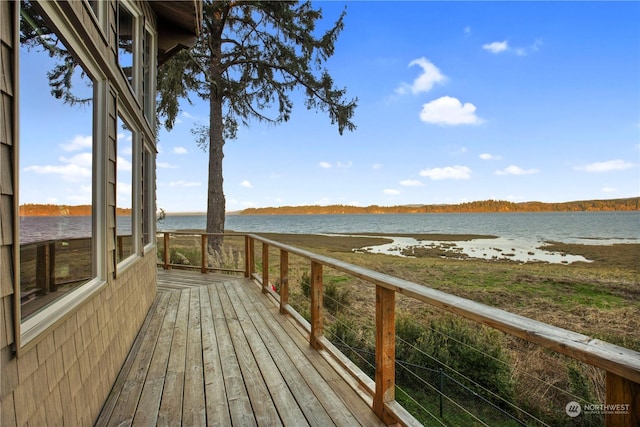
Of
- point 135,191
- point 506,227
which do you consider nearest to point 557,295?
point 135,191

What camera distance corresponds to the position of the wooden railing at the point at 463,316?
76 centimetres

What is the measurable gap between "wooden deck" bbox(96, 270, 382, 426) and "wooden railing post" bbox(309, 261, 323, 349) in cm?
13

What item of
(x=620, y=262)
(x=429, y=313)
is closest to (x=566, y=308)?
(x=429, y=313)

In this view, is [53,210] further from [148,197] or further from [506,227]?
[506,227]

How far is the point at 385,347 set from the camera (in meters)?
1.79

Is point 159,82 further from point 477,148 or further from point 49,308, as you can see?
point 477,148

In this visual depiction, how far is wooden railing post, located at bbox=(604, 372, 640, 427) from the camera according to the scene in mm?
759

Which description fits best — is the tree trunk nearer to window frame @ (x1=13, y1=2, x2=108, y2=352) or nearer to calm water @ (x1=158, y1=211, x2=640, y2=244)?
window frame @ (x1=13, y1=2, x2=108, y2=352)

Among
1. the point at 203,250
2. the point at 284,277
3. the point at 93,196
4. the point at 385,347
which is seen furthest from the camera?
the point at 203,250

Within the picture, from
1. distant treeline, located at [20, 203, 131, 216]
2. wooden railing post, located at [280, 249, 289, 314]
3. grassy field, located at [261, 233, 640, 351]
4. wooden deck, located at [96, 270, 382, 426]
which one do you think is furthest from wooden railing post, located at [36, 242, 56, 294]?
grassy field, located at [261, 233, 640, 351]

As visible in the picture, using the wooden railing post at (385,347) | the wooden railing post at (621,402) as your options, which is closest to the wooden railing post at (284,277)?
the wooden railing post at (385,347)

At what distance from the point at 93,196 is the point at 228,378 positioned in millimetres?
1484

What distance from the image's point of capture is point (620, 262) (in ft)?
50.1

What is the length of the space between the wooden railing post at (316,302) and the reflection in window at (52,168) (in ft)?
5.06
